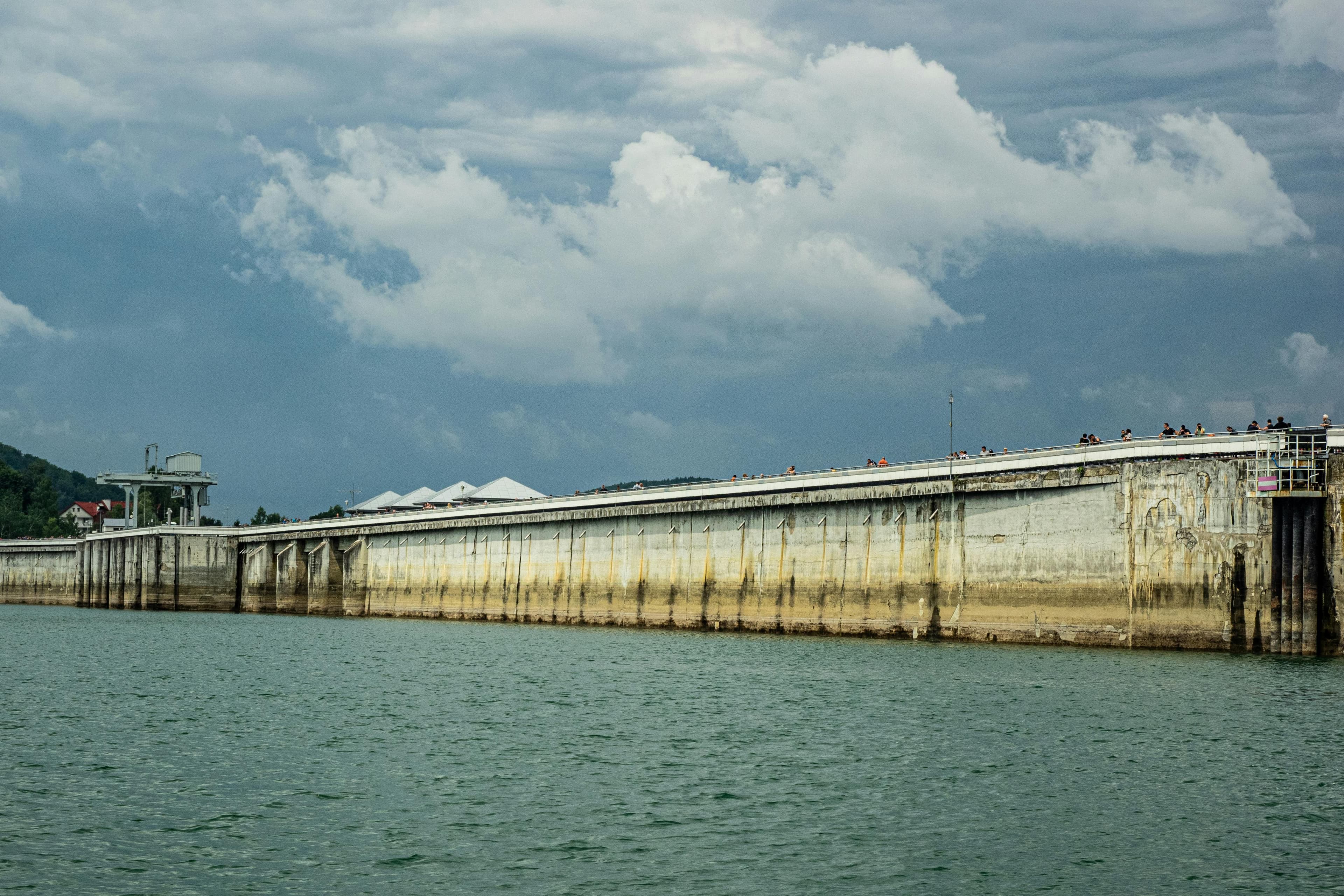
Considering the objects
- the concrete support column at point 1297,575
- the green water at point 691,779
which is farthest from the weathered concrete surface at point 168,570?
the concrete support column at point 1297,575

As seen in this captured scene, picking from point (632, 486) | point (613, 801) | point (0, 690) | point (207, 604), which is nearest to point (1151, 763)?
point (613, 801)

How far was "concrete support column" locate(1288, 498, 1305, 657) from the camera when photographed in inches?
1950

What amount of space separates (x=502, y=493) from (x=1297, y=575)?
8755 centimetres

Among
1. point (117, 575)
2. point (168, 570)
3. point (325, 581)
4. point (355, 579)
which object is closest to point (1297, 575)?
point (355, 579)

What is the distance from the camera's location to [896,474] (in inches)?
2616

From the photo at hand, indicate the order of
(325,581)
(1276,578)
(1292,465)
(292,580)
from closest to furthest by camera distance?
(1292,465) → (1276,578) → (325,581) → (292,580)

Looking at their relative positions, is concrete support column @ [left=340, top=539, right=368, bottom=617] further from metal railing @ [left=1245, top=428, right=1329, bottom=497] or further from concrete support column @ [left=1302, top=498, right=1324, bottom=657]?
concrete support column @ [left=1302, top=498, right=1324, bottom=657]

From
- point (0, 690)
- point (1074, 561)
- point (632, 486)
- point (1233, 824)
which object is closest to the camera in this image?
point (1233, 824)

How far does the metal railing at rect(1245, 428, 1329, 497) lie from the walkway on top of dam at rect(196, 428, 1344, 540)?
61 cm

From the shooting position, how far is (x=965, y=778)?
92.5 ft

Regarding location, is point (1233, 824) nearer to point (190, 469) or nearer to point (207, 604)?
point (207, 604)

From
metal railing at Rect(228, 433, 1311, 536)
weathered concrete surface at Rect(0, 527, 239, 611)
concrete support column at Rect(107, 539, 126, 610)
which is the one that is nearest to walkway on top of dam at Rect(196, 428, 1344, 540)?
metal railing at Rect(228, 433, 1311, 536)

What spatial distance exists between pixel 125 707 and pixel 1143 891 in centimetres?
3238

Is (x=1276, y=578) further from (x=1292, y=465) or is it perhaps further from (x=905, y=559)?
(x=905, y=559)
